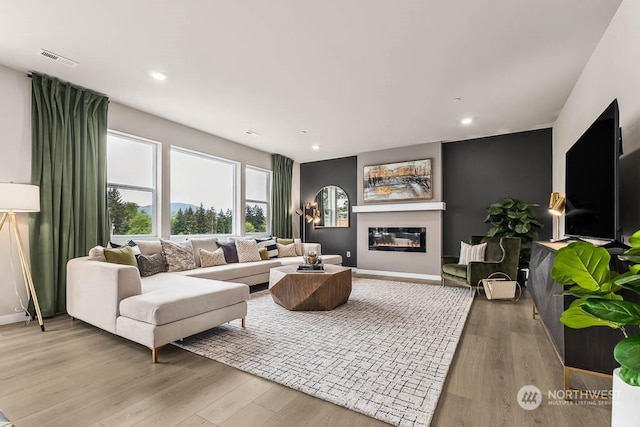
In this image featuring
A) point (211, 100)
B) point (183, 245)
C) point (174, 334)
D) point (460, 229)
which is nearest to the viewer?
point (174, 334)

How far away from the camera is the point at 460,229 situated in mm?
5738

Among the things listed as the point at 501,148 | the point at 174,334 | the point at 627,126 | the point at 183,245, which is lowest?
the point at 174,334

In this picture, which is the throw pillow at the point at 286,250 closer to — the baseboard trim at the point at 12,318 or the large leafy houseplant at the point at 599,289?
the baseboard trim at the point at 12,318

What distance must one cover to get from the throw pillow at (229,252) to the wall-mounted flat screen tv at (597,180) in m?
4.21

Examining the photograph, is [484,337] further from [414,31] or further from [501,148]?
[501,148]

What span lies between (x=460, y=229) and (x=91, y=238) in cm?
583

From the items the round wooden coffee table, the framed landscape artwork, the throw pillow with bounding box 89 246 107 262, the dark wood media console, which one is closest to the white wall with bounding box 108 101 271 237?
the throw pillow with bounding box 89 246 107 262

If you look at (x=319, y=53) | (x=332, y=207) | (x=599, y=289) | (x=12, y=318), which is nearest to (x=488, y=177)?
(x=332, y=207)

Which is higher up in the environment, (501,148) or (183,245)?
(501,148)

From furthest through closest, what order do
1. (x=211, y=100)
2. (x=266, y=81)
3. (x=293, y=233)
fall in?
1. (x=293, y=233)
2. (x=211, y=100)
3. (x=266, y=81)

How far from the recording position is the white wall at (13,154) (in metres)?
3.08

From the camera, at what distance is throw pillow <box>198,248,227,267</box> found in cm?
427

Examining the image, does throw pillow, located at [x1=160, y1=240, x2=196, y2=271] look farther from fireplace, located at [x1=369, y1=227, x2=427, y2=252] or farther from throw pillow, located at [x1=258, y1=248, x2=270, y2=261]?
fireplace, located at [x1=369, y1=227, x2=427, y2=252]

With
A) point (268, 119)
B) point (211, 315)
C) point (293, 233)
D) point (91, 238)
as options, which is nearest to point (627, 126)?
point (211, 315)
